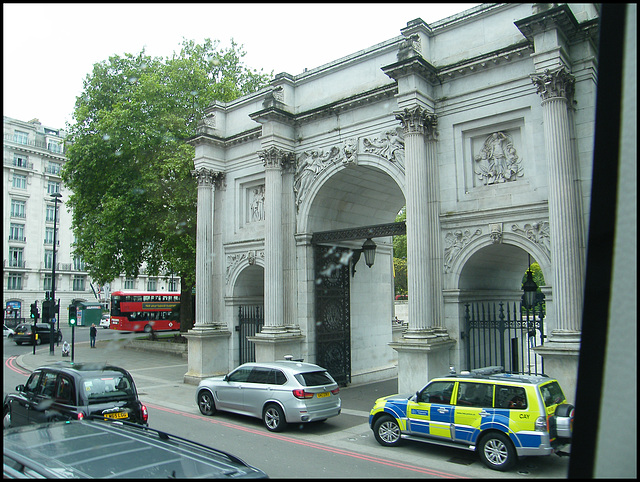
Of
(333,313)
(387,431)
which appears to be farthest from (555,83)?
(333,313)

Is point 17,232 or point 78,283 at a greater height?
point 17,232

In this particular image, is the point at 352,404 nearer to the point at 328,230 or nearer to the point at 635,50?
the point at 328,230

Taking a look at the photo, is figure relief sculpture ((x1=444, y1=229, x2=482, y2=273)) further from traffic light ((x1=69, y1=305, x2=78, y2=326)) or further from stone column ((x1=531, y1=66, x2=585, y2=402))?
traffic light ((x1=69, y1=305, x2=78, y2=326))

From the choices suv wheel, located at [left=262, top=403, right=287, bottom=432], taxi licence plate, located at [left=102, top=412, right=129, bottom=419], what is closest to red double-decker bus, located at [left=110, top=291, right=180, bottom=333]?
suv wheel, located at [left=262, top=403, right=287, bottom=432]

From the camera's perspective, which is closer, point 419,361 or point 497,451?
point 497,451

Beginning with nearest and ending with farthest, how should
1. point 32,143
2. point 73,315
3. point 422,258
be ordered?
point 422,258, point 73,315, point 32,143

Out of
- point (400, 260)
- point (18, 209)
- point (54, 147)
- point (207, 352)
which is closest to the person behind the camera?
point (207, 352)

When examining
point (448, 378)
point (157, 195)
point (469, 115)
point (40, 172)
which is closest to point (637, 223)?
point (448, 378)

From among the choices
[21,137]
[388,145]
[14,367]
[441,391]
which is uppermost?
[21,137]

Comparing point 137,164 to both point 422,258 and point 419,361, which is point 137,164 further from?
point 419,361

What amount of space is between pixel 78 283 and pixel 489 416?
209 ft

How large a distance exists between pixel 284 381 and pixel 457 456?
4.28 m

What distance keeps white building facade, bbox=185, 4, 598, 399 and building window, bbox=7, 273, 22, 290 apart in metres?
44.2

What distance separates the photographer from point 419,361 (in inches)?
538
